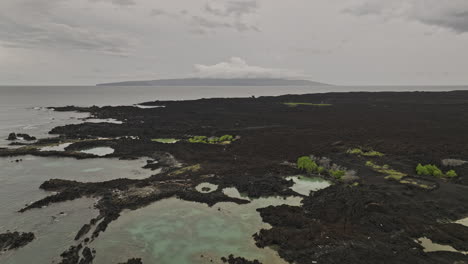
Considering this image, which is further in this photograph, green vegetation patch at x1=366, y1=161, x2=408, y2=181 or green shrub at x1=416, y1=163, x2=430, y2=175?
green shrub at x1=416, y1=163, x2=430, y2=175

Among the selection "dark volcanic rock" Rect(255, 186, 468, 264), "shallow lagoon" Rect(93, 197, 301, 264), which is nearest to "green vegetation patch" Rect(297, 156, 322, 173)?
"dark volcanic rock" Rect(255, 186, 468, 264)

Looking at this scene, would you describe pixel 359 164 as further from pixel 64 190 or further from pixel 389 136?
pixel 64 190

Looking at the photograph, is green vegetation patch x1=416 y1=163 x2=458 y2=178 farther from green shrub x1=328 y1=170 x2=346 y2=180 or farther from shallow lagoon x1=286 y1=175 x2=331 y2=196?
shallow lagoon x1=286 y1=175 x2=331 y2=196

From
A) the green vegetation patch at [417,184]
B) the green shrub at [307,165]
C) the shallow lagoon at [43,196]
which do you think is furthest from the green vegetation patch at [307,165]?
the shallow lagoon at [43,196]

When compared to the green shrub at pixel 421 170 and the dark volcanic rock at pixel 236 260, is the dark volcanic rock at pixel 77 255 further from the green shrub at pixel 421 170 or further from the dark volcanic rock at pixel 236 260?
the green shrub at pixel 421 170

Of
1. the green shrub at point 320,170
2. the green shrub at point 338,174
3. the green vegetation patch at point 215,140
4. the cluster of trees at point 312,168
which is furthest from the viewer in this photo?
the green vegetation patch at point 215,140

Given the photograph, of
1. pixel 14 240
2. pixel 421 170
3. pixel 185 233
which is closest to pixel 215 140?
pixel 185 233

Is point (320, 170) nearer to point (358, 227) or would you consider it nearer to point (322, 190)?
point (322, 190)
